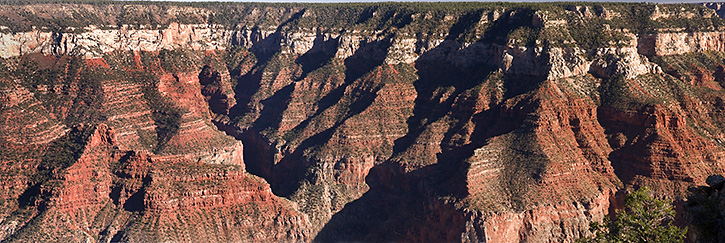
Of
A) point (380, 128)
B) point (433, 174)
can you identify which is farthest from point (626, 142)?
point (380, 128)

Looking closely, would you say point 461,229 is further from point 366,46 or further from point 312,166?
point 366,46

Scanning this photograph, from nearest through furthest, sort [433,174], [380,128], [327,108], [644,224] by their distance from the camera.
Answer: [644,224]
[433,174]
[380,128]
[327,108]

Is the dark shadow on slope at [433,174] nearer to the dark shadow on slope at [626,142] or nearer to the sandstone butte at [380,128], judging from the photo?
the sandstone butte at [380,128]

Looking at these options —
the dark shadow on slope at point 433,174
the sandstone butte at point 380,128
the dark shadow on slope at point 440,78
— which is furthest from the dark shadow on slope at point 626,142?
the dark shadow on slope at point 440,78

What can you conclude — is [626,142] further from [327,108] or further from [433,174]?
[327,108]

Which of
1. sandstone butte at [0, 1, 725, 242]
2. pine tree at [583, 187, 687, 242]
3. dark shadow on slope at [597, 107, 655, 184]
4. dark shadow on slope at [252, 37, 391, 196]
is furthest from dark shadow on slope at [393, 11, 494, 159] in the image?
pine tree at [583, 187, 687, 242]

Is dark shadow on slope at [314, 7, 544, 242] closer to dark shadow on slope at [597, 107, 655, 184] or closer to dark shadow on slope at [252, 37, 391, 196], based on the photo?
dark shadow on slope at [252, 37, 391, 196]

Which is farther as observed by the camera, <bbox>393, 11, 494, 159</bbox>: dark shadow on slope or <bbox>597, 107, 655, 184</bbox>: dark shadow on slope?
<bbox>393, 11, 494, 159</bbox>: dark shadow on slope

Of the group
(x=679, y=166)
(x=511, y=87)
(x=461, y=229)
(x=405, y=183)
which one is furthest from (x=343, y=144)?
(x=679, y=166)
